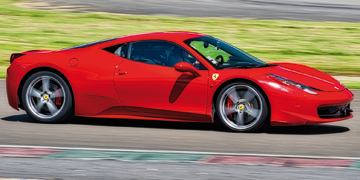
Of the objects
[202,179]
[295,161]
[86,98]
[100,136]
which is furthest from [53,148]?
[295,161]

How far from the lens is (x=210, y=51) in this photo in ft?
23.7

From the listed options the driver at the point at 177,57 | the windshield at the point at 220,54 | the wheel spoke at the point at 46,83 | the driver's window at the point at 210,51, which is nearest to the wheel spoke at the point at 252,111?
the windshield at the point at 220,54

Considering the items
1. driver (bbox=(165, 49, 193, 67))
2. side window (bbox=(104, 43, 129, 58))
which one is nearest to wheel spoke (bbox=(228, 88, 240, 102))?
driver (bbox=(165, 49, 193, 67))

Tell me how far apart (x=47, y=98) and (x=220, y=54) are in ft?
7.29

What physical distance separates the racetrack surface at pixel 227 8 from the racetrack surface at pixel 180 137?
15.2 meters

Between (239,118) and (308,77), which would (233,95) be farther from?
(308,77)

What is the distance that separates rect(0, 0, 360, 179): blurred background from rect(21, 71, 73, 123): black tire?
5.7 inches

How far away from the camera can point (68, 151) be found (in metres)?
5.75

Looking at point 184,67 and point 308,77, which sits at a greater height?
point 184,67

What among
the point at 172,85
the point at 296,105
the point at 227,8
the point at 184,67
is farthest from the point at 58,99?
the point at 227,8

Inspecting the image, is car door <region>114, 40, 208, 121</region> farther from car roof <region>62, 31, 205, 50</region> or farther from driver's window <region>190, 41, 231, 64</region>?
driver's window <region>190, 41, 231, 64</region>

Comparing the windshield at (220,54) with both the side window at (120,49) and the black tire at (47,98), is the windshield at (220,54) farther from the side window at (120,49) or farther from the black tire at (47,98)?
the black tire at (47,98)

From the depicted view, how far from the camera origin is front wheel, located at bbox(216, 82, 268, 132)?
664 centimetres

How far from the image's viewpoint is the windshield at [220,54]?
6.97 m
